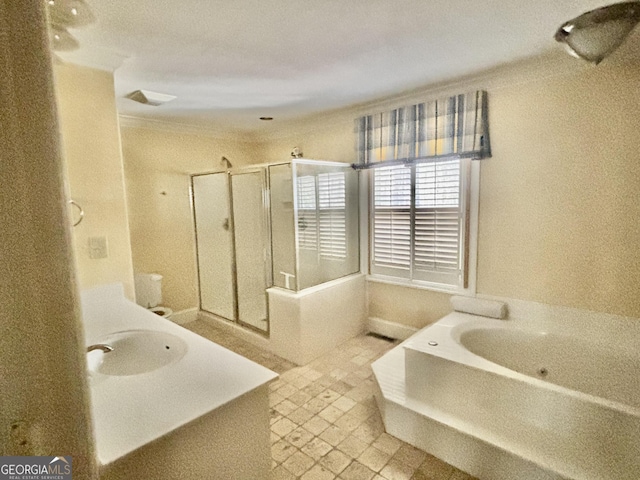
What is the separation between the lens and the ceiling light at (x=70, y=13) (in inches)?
56.9

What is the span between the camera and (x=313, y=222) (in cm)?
336

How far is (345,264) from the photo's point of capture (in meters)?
3.57

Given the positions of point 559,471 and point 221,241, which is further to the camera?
point 221,241

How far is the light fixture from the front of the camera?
1.33 metres

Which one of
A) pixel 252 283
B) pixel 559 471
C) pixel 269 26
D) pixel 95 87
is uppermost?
pixel 269 26

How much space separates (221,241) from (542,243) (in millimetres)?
3202

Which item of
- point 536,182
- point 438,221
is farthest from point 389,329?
point 536,182

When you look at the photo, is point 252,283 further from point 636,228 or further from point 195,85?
point 636,228

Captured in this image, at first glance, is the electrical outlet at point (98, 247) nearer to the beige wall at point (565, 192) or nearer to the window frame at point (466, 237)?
the window frame at point (466, 237)

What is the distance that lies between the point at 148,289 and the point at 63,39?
2391mm

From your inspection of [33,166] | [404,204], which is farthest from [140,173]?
[33,166]

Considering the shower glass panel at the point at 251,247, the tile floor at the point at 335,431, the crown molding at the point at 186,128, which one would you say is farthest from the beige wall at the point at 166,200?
the tile floor at the point at 335,431

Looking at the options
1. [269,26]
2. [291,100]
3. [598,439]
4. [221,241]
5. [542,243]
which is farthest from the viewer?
[221,241]

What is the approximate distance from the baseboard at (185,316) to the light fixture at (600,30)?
13.2 feet
